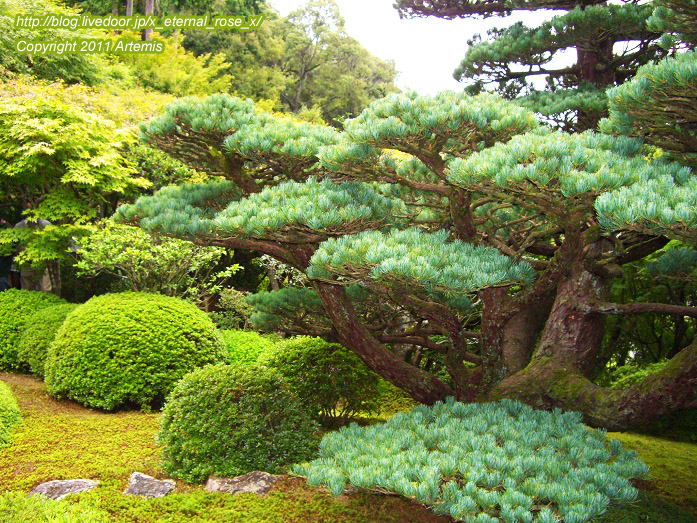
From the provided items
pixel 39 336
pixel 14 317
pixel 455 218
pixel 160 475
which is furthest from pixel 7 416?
pixel 455 218

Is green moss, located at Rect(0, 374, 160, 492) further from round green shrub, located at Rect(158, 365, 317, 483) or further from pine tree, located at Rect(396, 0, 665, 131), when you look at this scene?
pine tree, located at Rect(396, 0, 665, 131)

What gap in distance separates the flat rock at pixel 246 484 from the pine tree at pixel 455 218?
1.11 metres

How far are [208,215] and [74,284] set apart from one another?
894cm

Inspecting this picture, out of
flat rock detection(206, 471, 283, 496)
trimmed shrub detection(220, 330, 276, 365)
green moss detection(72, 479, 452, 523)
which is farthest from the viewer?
trimmed shrub detection(220, 330, 276, 365)

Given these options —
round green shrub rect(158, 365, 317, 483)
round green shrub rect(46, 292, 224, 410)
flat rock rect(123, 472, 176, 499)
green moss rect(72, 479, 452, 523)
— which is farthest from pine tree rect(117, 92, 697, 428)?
round green shrub rect(46, 292, 224, 410)

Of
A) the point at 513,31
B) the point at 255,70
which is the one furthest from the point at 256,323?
the point at 255,70

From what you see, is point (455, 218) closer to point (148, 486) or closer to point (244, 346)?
point (148, 486)

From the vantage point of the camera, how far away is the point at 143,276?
7.91m

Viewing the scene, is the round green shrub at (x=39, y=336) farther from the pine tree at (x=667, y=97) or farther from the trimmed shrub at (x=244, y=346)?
the pine tree at (x=667, y=97)

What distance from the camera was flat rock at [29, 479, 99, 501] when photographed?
3629mm

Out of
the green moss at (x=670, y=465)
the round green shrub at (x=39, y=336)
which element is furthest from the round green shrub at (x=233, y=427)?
the round green shrub at (x=39, y=336)

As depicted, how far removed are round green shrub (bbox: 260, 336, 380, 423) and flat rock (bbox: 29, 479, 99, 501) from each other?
1805mm

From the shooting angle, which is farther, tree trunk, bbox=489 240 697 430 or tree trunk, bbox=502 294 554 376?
tree trunk, bbox=502 294 554 376

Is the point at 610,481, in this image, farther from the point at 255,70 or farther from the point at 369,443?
the point at 255,70
